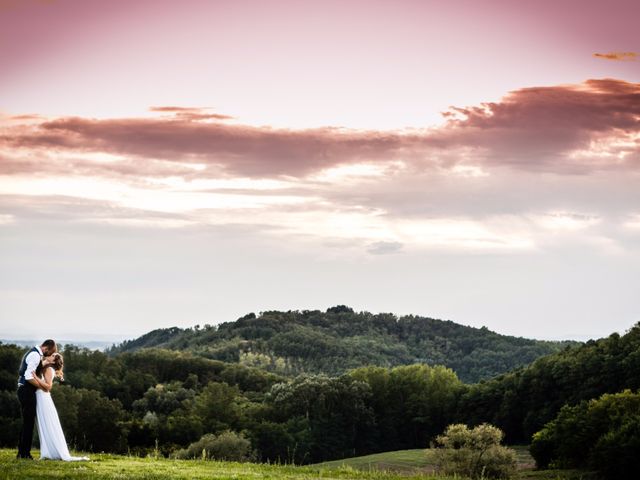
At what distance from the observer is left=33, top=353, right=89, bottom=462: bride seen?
21.2 meters

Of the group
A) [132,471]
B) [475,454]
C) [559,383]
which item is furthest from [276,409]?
[132,471]

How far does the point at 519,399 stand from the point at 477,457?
54424mm

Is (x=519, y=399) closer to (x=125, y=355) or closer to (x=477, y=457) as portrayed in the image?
(x=477, y=457)

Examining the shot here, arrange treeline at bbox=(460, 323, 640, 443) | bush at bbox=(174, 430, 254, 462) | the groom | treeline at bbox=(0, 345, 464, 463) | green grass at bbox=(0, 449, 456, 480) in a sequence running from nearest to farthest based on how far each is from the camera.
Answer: green grass at bbox=(0, 449, 456, 480) → the groom → bush at bbox=(174, 430, 254, 462) → treeline at bbox=(460, 323, 640, 443) → treeline at bbox=(0, 345, 464, 463)

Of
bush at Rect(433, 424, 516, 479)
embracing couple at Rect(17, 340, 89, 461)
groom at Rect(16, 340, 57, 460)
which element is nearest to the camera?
groom at Rect(16, 340, 57, 460)

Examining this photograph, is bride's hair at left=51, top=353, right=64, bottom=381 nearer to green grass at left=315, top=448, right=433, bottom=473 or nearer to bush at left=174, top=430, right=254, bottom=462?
bush at left=174, top=430, right=254, bottom=462

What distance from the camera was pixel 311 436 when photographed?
113 metres

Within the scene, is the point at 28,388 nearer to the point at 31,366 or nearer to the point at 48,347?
the point at 31,366

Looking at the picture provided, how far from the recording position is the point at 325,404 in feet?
389

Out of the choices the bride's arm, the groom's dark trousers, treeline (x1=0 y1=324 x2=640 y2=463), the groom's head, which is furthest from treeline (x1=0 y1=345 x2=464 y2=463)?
the groom's head

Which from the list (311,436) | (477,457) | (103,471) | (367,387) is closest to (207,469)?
(103,471)

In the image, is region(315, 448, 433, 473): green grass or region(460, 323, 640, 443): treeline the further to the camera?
region(460, 323, 640, 443): treeline

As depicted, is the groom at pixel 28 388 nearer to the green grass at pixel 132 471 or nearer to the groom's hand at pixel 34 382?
the groom's hand at pixel 34 382

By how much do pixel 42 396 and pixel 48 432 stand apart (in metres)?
1.02
